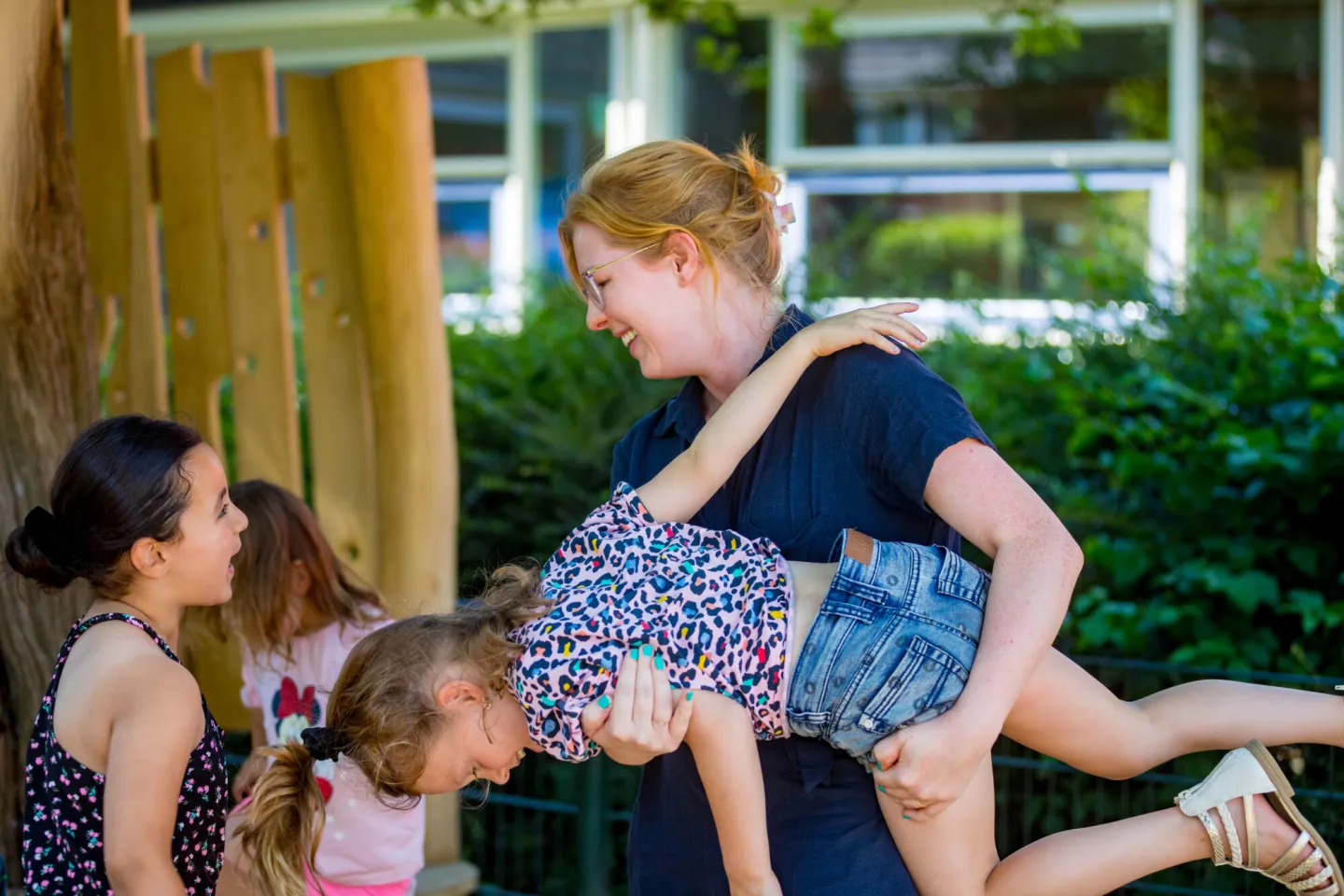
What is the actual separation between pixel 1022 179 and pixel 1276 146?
3.98 ft

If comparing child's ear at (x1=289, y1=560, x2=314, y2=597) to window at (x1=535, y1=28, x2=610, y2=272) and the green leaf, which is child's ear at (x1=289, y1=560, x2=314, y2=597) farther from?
window at (x1=535, y1=28, x2=610, y2=272)

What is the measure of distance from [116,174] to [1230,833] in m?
3.39

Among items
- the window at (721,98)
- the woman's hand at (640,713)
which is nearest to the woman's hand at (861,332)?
the woman's hand at (640,713)

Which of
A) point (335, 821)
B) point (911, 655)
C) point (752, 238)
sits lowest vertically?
point (335, 821)

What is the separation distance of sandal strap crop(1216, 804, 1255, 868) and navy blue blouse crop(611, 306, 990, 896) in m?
0.49

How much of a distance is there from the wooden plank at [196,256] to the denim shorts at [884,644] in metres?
2.40

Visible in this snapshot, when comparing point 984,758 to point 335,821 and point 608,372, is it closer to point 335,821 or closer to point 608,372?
point 335,821

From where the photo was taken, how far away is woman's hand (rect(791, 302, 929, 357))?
6.82ft

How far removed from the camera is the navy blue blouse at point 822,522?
2.04 meters

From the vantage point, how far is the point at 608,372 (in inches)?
198

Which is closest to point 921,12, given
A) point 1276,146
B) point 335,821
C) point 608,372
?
point 1276,146

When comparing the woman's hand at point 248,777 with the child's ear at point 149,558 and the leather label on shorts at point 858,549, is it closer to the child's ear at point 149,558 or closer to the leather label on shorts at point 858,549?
the child's ear at point 149,558

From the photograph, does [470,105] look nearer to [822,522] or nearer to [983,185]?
[983,185]

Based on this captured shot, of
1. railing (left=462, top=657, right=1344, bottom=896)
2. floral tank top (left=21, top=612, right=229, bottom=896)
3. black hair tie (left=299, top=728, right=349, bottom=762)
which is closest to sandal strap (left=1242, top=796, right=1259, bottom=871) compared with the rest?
railing (left=462, top=657, right=1344, bottom=896)
